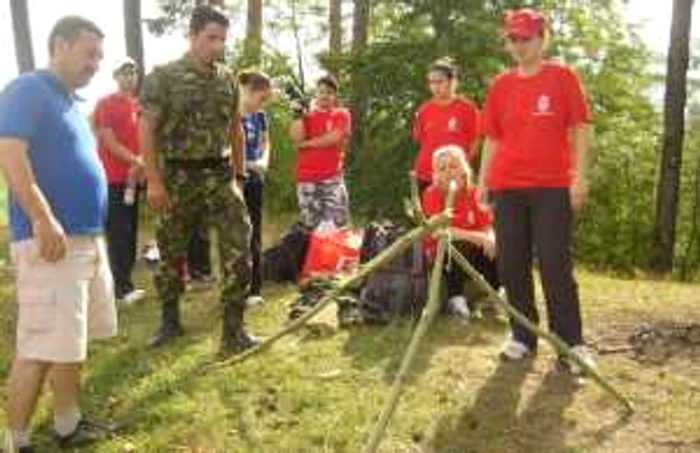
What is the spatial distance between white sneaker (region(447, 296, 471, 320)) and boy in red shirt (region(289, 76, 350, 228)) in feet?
7.75

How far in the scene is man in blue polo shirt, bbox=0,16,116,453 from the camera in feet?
17.4

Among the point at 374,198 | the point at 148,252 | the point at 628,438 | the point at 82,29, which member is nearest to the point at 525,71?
the point at 628,438

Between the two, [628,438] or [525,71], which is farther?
[525,71]

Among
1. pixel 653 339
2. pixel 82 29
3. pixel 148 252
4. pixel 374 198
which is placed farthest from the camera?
pixel 374 198

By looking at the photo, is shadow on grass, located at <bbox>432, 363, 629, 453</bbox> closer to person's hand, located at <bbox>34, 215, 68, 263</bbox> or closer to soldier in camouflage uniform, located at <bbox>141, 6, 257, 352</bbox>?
soldier in camouflage uniform, located at <bbox>141, 6, 257, 352</bbox>

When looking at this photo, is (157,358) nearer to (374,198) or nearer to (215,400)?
(215,400)

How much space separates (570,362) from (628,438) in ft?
3.18

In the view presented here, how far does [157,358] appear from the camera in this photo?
7.59 m

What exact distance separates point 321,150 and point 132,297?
2195mm

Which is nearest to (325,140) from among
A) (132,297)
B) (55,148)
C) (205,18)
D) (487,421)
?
(132,297)

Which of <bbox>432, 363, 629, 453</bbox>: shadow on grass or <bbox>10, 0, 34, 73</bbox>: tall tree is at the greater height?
<bbox>10, 0, 34, 73</bbox>: tall tree

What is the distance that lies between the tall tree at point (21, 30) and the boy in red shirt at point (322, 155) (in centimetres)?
1514

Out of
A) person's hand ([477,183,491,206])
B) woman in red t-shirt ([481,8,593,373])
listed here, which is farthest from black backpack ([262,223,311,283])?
woman in red t-shirt ([481,8,593,373])

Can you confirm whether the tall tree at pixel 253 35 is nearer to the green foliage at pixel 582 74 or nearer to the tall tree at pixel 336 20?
the tall tree at pixel 336 20
